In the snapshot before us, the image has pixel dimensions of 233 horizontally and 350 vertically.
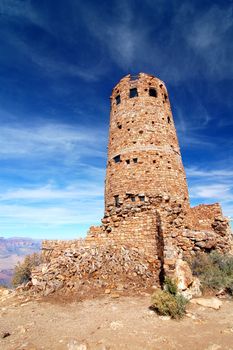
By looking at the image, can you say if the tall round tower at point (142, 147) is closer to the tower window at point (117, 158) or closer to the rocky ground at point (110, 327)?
the tower window at point (117, 158)

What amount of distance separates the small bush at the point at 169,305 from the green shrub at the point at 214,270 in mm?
3116

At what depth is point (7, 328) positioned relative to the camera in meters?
7.55

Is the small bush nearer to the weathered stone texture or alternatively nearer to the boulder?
the boulder

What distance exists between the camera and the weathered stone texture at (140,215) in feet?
40.5

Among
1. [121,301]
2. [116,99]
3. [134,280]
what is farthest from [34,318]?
[116,99]

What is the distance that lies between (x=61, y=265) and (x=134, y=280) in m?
4.04

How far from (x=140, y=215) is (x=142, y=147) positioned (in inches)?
235

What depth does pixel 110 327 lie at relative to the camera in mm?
7133

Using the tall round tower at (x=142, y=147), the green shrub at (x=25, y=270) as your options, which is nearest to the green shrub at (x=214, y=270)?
the tall round tower at (x=142, y=147)

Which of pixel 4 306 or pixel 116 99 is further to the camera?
pixel 116 99

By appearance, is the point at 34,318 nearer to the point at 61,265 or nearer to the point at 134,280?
the point at 61,265

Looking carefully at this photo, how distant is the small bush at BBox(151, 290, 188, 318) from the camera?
25.2 ft

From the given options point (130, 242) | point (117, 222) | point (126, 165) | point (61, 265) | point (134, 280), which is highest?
point (126, 165)

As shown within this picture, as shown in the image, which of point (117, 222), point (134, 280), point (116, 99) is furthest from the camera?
point (116, 99)
